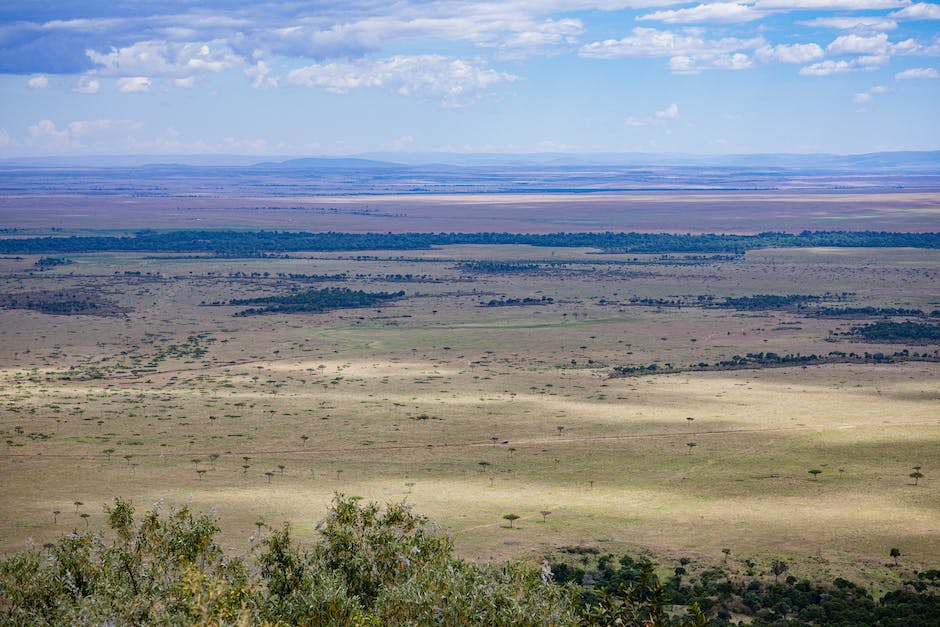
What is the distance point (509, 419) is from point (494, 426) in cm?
175

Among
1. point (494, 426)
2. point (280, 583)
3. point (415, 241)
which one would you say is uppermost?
point (280, 583)

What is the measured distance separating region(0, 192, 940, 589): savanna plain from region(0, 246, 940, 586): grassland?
188 millimetres

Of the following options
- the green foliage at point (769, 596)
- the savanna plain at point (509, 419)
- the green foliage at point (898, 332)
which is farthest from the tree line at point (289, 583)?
the green foliage at point (898, 332)

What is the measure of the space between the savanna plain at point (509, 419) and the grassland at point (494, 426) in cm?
19

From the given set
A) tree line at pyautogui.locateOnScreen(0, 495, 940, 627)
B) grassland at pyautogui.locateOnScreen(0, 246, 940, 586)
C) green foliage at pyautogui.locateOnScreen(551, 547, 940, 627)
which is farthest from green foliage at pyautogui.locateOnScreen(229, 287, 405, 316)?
tree line at pyautogui.locateOnScreen(0, 495, 940, 627)

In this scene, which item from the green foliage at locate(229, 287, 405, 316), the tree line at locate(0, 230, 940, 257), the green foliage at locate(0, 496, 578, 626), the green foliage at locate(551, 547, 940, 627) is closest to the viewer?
the green foliage at locate(0, 496, 578, 626)

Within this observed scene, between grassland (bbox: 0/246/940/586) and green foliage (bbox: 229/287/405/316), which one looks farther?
green foliage (bbox: 229/287/405/316)

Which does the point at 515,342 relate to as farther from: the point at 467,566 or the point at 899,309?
the point at 467,566

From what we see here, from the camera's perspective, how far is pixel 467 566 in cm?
1727

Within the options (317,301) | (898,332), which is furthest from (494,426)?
(317,301)

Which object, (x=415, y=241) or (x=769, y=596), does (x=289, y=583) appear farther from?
(x=415, y=241)

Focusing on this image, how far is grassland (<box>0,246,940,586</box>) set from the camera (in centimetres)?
3638

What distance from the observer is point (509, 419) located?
52812mm

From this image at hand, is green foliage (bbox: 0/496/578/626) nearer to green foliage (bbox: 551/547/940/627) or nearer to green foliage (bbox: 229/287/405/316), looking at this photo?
green foliage (bbox: 551/547/940/627)
